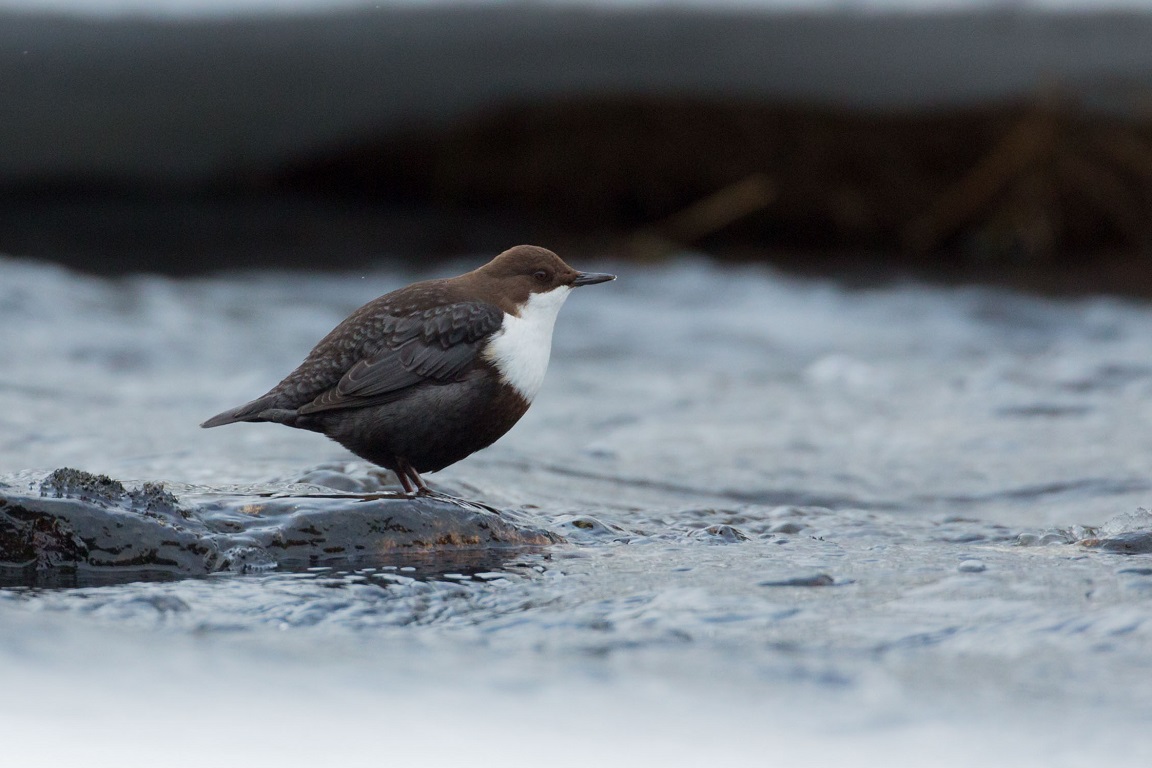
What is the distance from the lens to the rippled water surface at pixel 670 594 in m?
2.46

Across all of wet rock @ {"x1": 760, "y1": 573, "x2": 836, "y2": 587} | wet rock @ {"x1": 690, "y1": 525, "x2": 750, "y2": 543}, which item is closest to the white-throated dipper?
wet rock @ {"x1": 690, "y1": 525, "x2": 750, "y2": 543}

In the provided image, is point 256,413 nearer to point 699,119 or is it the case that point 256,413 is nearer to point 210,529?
point 210,529

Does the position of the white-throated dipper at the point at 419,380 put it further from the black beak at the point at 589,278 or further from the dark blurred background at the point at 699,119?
the dark blurred background at the point at 699,119

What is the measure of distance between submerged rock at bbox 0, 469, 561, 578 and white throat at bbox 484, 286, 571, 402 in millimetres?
419

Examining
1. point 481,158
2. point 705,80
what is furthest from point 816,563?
point 481,158

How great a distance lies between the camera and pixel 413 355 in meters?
3.83

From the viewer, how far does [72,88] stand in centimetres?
960

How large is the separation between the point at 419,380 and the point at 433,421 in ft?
0.41

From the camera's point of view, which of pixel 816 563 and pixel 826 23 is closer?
pixel 816 563

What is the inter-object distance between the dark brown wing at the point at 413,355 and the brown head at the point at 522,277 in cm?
15

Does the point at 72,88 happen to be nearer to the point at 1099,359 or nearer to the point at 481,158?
the point at 481,158

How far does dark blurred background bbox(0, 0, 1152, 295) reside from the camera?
391 inches

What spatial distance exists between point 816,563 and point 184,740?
1.77 m

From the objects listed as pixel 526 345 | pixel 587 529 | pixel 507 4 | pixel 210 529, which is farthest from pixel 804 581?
pixel 507 4
